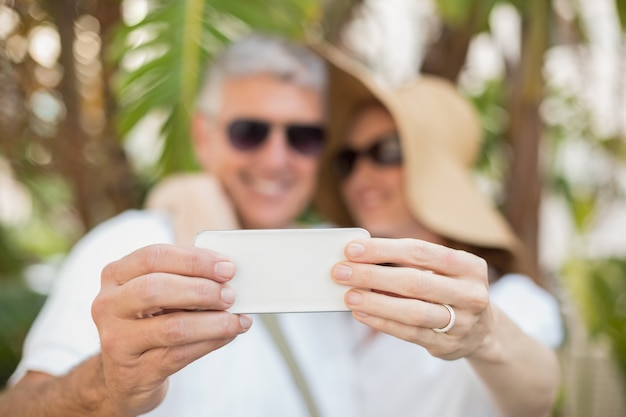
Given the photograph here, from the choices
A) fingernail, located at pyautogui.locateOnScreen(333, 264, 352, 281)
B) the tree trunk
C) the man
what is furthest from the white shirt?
the tree trunk

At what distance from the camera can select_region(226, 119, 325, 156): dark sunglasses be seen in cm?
170

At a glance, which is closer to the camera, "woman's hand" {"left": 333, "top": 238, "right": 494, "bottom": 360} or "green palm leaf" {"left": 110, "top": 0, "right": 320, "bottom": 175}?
"woman's hand" {"left": 333, "top": 238, "right": 494, "bottom": 360}

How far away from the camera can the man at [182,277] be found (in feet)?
2.57

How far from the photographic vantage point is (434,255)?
826 millimetres

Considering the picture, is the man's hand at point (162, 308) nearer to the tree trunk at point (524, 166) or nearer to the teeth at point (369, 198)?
the teeth at point (369, 198)

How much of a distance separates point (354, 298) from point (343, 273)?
0.04 m

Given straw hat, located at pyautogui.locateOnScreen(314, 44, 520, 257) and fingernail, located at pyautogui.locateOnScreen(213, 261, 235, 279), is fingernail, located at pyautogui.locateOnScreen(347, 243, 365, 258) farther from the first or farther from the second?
straw hat, located at pyautogui.locateOnScreen(314, 44, 520, 257)

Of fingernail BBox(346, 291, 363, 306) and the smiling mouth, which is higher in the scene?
fingernail BBox(346, 291, 363, 306)

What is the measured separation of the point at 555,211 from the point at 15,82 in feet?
12.1

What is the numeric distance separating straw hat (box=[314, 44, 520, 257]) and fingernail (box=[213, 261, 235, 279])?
2.94 ft

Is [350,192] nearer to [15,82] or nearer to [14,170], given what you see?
[15,82]

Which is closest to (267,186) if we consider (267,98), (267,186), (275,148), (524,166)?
(267,186)

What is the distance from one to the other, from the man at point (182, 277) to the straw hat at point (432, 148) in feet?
0.40

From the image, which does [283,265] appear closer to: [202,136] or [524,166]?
[202,136]
